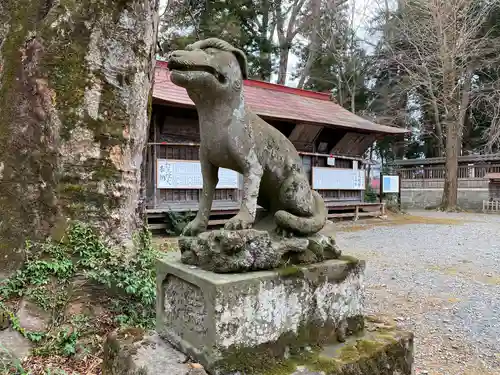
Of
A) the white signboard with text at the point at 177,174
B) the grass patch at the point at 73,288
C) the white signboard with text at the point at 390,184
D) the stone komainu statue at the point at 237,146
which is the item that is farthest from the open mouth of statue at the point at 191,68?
the white signboard with text at the point at 390,184

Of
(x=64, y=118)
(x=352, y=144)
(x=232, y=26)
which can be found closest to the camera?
(x=64, y=118)

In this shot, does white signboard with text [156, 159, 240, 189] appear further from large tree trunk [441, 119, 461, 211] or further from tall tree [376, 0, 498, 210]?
large tree trunk [441, 119, 461, 211]

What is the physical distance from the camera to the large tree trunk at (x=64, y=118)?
118 inches

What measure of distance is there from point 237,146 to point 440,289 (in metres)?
4.61

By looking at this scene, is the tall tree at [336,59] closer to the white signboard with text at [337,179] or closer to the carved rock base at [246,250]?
the white signboard with text at [337,179]

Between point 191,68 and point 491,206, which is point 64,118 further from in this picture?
point 491,206

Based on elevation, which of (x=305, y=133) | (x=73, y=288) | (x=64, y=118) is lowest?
(x=73, y=288)

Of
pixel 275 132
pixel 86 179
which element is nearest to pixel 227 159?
pixel 275 132

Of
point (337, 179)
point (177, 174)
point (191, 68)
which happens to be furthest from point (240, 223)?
point (337, 179)

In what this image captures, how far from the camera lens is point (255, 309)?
1.88m

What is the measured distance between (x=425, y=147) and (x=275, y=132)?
24.0 metres

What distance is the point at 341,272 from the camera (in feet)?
7.30

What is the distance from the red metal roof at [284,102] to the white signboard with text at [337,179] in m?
1.55

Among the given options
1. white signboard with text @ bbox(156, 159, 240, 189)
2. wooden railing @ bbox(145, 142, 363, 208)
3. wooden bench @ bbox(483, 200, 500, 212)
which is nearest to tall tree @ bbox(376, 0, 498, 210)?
wooden bench @ bbox(483, 200, 500, 212)
